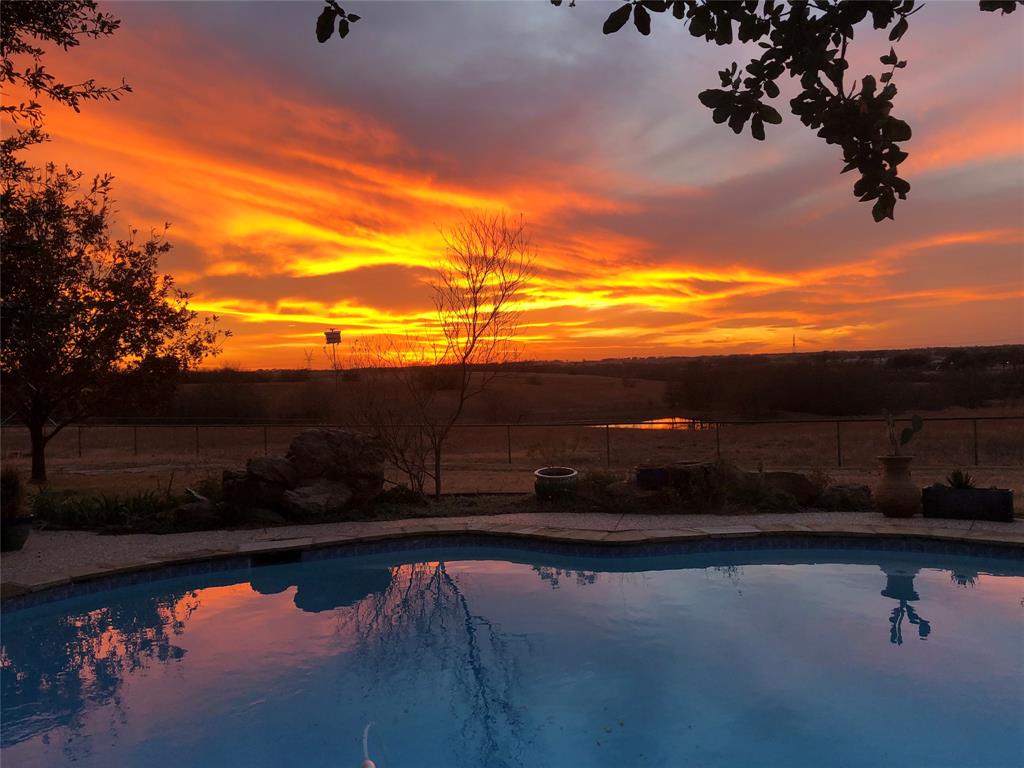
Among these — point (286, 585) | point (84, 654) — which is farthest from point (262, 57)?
point (84, 654)

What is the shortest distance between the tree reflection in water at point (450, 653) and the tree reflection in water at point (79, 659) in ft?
5.24

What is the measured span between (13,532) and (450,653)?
17.5 feet

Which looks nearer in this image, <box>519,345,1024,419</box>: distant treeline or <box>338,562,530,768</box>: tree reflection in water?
<box>338,562,530,768</box>: tree reflection in water

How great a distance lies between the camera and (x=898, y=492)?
902 centimetres

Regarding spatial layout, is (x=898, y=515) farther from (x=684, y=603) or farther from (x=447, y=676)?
(x=447, y=676)

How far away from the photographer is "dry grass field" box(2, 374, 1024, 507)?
13703mm

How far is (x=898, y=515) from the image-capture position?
357 inches

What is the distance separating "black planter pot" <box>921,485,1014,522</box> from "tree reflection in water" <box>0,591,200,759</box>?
8481 mm

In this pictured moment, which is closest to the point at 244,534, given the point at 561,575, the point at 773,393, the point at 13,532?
the point at 13,532

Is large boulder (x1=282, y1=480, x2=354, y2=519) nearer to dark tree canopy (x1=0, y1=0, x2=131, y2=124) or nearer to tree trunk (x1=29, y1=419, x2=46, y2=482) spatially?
dark tree canopy (x1=0, y1=0, x2=131, y2=124)

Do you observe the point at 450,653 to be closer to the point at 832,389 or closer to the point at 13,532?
the point at 13,532

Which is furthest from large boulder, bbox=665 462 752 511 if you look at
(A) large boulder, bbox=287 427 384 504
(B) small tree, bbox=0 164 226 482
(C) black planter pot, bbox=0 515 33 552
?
(B) small tree, bbox=0 164 226 482

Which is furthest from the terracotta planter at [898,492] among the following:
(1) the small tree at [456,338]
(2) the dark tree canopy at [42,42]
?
(2) the dark tree canopy at [42,42]

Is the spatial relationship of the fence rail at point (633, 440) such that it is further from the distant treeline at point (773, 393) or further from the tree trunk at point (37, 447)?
the tree trunk at point (37, 447)
